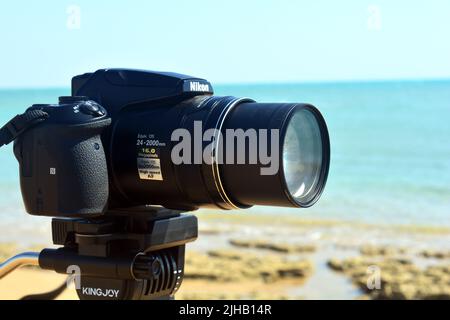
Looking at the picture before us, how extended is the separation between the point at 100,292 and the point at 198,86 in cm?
55

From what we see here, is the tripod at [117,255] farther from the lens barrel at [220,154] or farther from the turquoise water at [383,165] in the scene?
the turquoise water at [383,165]

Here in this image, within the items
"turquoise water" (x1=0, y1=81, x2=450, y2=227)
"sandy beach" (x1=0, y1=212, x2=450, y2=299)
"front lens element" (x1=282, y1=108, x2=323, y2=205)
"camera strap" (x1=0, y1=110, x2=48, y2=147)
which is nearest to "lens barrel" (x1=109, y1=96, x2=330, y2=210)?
"front lens element" (x1=282, y1=108, x2=323, y2=205)

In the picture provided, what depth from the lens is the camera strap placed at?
1545 mm

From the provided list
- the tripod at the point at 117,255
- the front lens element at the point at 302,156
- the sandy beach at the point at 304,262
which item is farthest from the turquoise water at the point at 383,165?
the front lens element at the point at 302,156

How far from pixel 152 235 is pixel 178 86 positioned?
0.36m

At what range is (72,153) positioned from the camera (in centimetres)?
156

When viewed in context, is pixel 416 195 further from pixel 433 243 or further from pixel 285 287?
pixel 285 287

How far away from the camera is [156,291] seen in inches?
68.4

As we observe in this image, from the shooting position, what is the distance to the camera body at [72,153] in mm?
1557

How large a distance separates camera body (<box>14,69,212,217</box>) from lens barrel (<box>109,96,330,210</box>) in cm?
4

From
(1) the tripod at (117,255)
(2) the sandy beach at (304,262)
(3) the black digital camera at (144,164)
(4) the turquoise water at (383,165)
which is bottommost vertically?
(4) the turquoise water at (383,165)

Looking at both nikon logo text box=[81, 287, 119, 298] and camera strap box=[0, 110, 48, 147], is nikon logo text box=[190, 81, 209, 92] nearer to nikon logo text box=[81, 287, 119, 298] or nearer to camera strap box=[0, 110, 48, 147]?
camera strap box=[0, 110, 48, 147]

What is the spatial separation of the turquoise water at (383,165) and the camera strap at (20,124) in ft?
20.9

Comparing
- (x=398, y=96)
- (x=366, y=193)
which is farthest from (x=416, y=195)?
(x=398, y=96)
